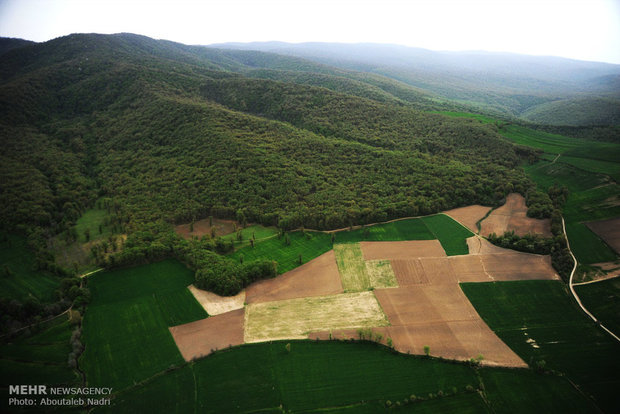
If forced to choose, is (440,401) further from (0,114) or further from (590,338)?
(0,114)

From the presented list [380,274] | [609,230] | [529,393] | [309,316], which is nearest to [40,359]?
[309,316]

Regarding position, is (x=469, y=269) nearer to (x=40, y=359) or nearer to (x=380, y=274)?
(x=380, y=274)

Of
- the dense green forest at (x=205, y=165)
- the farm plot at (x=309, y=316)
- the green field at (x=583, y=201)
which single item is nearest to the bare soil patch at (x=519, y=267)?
the green field at (x=583, y=201)

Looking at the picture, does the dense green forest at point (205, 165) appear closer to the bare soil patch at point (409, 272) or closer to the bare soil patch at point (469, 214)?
the bare soil patch at point (469, 214)

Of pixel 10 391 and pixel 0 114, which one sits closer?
pixel 10 391

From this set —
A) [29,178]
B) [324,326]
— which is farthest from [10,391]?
[29,178]
